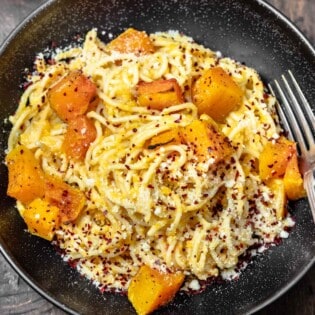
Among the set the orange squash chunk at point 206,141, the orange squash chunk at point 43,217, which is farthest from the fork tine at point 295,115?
the orange squash chunk at point 43,217

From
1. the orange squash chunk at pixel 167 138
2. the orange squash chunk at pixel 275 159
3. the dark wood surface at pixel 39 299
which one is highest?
the orange squash chunk at pixel 167 138

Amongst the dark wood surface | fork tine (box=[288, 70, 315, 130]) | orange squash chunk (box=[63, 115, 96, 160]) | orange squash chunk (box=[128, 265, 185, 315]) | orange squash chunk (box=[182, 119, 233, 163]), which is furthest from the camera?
the dark wood surface

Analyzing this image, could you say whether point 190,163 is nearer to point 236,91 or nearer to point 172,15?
point 236,91

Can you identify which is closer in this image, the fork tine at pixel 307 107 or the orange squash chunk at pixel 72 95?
the orange squash chunk at pixel 72 95

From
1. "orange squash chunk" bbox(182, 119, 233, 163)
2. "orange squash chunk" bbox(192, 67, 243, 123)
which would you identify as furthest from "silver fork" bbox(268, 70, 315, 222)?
"orange squash chunk" bbox(182, 119, 233, 163)

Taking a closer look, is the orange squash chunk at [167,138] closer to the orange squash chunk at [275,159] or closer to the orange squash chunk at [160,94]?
the orange squash chunk at [160,94]

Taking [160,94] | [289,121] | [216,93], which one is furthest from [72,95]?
[289,121]

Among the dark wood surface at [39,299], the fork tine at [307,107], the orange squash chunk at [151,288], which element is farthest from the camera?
the dark wood surface at [39,299]

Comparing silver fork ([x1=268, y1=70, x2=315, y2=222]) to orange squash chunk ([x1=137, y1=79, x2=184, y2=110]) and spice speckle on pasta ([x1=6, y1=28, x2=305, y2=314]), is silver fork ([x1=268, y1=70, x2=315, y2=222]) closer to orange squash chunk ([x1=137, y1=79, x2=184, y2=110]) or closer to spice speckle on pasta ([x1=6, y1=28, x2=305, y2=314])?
spice speckle on pasta ([x1=6, y1=28, x2=305, y2=314])
